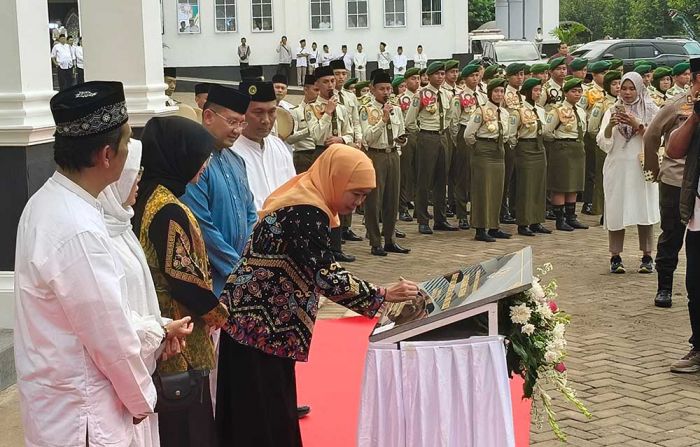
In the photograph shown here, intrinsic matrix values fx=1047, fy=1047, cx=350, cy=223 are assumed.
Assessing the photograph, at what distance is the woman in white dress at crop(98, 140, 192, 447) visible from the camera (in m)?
3.29

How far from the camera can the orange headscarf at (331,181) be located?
4.25 meters

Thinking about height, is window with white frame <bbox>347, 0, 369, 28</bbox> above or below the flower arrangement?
above

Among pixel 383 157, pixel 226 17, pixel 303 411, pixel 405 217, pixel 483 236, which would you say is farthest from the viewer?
pixel 226 17

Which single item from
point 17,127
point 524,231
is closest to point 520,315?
point 17,127

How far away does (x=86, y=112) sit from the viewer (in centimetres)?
315

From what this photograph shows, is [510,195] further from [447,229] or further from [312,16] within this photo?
[312,16]

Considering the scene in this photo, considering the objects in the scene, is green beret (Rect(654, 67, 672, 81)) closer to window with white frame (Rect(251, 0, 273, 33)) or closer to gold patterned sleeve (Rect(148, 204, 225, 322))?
gold patterned sleeve (Rect(148, 204, 225, 322))

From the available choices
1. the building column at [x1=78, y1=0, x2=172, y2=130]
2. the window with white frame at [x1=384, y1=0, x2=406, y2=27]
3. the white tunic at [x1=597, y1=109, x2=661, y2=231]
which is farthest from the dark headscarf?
the window with white frame at [x1=384, y1=0, x2=406, y2=27]

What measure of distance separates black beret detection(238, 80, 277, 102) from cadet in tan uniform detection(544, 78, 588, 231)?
7393 mm

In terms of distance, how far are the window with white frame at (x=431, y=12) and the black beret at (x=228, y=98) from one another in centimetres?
3589

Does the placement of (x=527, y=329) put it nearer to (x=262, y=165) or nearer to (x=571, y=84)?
(x=262, y=165)

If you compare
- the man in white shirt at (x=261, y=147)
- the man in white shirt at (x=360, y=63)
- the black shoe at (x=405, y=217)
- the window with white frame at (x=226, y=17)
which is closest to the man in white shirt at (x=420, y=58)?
the man in white shirt at (x=360, y=63)

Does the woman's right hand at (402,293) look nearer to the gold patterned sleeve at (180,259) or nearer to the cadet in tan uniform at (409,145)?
the gold patterned sleeve at (180,259)

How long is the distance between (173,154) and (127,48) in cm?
480
